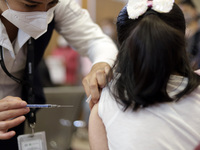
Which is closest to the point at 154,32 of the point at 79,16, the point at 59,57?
the point at 79,16

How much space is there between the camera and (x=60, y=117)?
1869mm

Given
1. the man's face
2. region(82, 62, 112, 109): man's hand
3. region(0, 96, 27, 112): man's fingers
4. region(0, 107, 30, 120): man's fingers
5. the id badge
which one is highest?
the man's face

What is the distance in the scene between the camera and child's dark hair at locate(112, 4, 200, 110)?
0.79m

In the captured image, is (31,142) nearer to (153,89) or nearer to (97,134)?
(97,134)

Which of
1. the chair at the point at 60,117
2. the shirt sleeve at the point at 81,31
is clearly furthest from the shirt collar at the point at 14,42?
the chair at the point at 60,117

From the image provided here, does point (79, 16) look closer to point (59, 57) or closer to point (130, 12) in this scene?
point (130, 12)

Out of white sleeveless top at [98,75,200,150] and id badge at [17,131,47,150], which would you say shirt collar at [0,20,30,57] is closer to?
id badge at [17,131,47,150]

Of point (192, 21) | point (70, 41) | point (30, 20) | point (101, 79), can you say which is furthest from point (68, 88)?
point (192, 21)

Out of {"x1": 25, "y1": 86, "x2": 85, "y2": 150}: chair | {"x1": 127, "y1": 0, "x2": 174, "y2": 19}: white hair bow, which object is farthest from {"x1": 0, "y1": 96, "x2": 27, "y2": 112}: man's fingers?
{"x1": 25, "y1": 86, "x2": 85, "y2": 150}: chair

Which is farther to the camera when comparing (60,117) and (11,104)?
(60,117)

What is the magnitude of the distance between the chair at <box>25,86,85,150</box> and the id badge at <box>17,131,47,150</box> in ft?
1.80

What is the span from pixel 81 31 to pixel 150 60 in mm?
620

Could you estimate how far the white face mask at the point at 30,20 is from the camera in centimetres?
105

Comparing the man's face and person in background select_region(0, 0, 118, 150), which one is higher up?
the man's face
